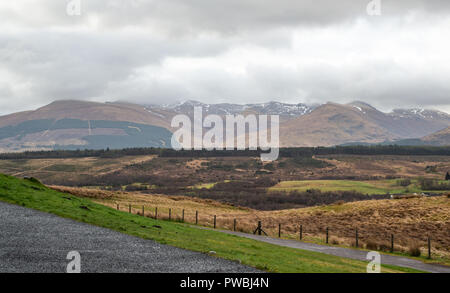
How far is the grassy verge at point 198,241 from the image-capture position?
26094 millimetres

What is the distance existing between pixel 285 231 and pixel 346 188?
122m

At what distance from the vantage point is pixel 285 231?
2290 inches

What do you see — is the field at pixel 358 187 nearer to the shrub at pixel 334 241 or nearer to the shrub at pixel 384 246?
the shrub at pixel 334 241

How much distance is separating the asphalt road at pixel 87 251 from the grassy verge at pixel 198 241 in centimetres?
170

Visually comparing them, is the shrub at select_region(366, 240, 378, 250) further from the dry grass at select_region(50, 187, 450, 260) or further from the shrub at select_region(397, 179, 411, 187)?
the shrub at select_region(397, 179, 411, 187)

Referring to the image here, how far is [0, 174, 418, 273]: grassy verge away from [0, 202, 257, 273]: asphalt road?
5.57ft

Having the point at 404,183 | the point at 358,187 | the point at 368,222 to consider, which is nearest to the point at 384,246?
the point at 368,222

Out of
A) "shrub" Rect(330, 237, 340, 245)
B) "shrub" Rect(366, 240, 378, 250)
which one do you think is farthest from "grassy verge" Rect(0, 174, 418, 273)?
"shrub" Rect(330, 237, 340, 245)

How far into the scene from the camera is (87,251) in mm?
23359

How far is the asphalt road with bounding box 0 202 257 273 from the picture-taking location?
20.5 meters
